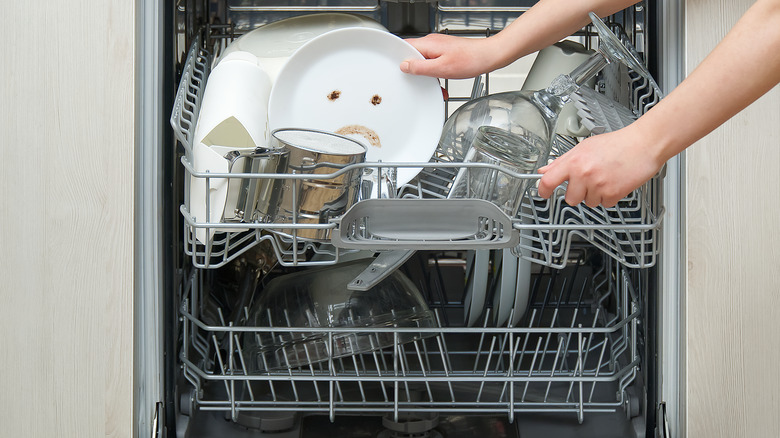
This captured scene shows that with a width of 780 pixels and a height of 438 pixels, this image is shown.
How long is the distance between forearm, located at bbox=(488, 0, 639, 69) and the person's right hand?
0.02 metres

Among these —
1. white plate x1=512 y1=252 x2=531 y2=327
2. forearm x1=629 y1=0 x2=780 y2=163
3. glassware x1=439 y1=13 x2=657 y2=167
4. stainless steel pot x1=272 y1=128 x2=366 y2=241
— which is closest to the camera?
forearm x1=629 y1=0 x2=780 y2=163

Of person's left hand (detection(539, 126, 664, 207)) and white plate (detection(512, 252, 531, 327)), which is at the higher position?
person's left hand (detection(539, 126, 664, 207))

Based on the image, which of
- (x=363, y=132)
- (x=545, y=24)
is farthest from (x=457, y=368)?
(x=545, y=24)

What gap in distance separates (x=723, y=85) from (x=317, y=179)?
0.40 m

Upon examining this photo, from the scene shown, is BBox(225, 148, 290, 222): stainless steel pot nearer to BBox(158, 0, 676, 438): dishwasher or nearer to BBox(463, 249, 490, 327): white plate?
BBox(158, 0, 676, 438): dishwasher

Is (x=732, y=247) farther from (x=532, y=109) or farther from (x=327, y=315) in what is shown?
(x=327, y=315)

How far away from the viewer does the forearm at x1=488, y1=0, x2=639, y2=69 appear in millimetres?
967

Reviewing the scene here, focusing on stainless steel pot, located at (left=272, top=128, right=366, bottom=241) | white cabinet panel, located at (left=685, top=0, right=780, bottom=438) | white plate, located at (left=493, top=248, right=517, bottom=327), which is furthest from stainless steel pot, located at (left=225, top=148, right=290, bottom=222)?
white cabinet panel, located at (left=685, top=0, right=780, bottom=438)

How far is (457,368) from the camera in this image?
1.17 metres

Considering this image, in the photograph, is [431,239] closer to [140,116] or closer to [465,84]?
[140,116]

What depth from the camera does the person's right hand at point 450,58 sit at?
95 centimetres

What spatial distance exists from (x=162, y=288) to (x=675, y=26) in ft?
2.21

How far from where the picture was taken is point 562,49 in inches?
41.9

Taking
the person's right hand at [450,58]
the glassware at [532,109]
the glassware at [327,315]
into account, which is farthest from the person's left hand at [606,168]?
the glassware at [327,315]
